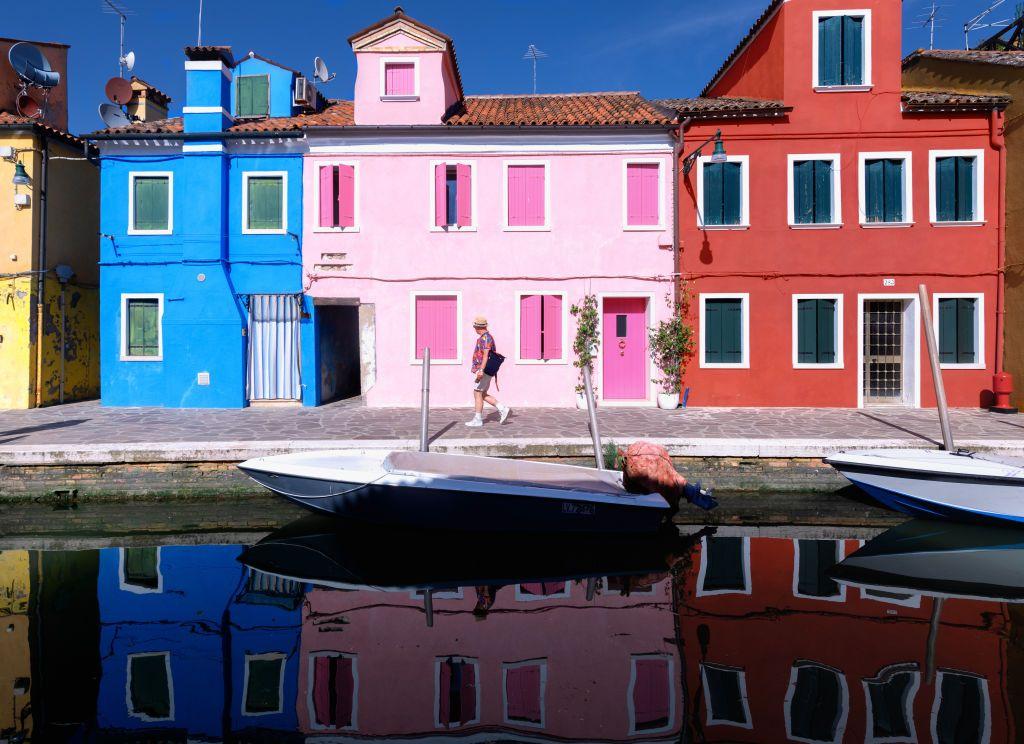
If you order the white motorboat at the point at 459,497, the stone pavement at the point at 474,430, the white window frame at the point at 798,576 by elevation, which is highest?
the stone pavement at the point at 474,430

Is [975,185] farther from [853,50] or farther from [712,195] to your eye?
[712,195]

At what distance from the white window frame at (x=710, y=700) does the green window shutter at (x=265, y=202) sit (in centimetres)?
1276

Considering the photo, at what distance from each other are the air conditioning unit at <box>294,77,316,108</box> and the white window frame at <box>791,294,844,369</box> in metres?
12.4

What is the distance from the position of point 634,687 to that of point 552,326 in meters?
10.1

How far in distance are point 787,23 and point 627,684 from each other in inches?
563

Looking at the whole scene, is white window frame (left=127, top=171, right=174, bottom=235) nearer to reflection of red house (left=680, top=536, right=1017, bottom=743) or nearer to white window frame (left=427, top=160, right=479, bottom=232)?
white window frame (left=427, top=160, right=479, bottom=232)

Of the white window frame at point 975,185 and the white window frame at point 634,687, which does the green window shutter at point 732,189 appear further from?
the white window frame at point 634,687

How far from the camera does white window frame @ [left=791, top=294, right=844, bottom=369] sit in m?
12.9

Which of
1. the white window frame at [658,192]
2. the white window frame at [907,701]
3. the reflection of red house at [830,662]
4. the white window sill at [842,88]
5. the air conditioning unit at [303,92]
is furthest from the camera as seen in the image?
the air conditioning unit at [303,92]

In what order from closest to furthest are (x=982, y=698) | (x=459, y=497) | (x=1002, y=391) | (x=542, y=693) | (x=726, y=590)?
(x=982, y=698)
(x=542, y=693)
(x=726, y=590)
(x=459, y=497)
(x=1002, y=391)

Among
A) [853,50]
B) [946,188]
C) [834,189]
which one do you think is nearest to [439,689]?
[834,189]

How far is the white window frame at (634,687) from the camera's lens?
3.38m

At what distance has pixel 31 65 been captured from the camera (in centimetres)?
1392

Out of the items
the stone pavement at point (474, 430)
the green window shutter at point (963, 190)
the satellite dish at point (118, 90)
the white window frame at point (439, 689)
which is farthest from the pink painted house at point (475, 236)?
the white window frame at point (439, 689)
